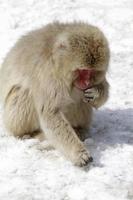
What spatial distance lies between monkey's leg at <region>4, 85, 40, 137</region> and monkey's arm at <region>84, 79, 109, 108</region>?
587 mm

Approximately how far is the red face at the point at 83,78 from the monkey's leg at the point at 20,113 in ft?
1.86

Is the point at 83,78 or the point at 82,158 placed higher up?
the point at 83,78

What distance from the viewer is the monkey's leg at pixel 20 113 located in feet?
19.2

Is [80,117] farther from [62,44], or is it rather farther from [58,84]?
[62,44]

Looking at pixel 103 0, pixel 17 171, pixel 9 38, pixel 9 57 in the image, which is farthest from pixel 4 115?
pixel 103 0

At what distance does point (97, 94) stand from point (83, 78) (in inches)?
9.9

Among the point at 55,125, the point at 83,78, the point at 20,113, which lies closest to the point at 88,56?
the point at 83,78

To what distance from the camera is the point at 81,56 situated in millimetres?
5281

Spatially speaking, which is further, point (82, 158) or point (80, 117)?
point (80, 117)

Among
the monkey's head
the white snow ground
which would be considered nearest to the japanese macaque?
the monkey's head

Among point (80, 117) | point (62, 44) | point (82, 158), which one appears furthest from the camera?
point (80, 117)

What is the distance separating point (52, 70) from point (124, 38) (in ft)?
10.5

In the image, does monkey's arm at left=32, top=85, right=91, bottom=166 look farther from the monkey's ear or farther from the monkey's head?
the monkey's ear

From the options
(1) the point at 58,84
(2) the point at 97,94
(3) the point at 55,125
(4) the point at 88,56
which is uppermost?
(4) the point at 88,56
